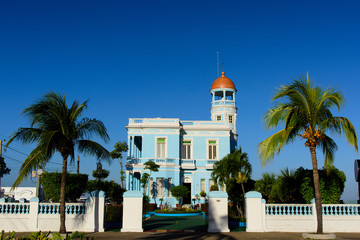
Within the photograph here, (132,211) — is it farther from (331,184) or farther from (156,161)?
(156,161)

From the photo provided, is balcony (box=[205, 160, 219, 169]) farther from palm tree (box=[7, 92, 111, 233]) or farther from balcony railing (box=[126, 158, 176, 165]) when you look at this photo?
palm tree (box=[7, 92, 111, 233])

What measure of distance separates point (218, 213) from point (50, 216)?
666 cm

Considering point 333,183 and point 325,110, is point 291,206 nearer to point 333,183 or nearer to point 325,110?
point 333,183

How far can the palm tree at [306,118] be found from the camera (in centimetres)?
1178

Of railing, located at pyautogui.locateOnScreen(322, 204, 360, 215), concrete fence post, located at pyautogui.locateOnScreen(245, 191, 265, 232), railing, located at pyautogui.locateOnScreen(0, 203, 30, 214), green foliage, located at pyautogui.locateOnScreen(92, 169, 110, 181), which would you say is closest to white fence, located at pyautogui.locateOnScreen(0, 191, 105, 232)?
railing, located at pyautogui.locateOnScreen(0, 203, 30, 214)

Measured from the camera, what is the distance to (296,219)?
1363cm

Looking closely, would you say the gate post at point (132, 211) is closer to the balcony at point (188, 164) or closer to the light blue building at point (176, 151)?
the light blue building at point (176, 151)

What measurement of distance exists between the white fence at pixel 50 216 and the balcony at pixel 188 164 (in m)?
17.9

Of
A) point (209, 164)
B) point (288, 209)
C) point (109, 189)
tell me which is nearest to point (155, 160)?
point (209, 164)

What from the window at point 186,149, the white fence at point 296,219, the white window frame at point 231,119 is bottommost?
the white fence at point 296,219

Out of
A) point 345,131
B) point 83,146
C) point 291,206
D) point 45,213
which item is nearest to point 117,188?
point 45,213

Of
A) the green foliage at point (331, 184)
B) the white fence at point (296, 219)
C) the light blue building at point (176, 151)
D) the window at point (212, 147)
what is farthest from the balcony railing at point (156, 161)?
the green foliage at point (331, 184)

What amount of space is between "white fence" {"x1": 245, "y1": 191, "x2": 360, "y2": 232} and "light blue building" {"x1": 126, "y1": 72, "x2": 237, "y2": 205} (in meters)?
17.2

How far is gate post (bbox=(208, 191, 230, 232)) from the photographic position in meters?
13.7
